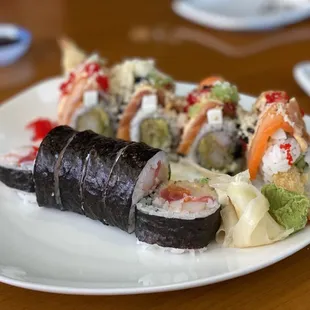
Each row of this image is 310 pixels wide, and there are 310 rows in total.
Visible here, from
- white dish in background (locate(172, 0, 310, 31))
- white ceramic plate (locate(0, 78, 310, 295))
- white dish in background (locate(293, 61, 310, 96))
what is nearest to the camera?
white ceramic plate (locate(0, 78, 310, 295))

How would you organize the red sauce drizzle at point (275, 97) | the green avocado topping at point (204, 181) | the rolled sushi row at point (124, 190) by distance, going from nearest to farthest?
1. the rolled sushi row at point (124, 190)
2. the green avocado topping at point (204, 181)
3. the red sauce drizzle at point (275, 97)

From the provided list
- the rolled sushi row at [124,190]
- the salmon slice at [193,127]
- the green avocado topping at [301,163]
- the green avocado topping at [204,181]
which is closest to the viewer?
the rolled sushi row at [124,190]

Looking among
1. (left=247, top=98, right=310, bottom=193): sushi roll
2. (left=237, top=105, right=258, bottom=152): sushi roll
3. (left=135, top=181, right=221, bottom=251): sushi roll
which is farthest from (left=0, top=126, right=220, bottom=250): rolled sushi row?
(left=237, top=105, right=258, bottom=152): sushi roll

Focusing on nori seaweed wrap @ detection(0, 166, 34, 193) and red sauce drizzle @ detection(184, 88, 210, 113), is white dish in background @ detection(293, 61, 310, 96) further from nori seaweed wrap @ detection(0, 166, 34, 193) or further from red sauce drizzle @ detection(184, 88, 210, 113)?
nori seaweed wrap @ detection(0, 166, 34, 193)

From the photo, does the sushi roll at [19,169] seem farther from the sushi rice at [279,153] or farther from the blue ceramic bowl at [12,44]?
the blue ceramic bowl at [12,44]

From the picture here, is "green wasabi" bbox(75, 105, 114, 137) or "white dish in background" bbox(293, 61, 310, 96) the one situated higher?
"white dish in background" bbox(293, 61, 310, 96)

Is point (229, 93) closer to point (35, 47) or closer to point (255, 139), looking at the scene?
point (255, 139)

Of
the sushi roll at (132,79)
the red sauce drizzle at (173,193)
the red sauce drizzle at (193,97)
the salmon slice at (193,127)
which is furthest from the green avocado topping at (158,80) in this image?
the red sauce drizzle at (173,193)
